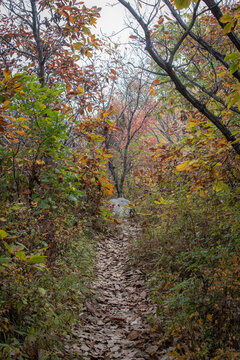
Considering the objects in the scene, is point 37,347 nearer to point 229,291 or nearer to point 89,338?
point 89,338

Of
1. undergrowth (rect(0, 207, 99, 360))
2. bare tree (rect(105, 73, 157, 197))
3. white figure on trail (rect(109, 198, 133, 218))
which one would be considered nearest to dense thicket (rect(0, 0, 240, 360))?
undergrowth (rect(0, 207, 99, 360))

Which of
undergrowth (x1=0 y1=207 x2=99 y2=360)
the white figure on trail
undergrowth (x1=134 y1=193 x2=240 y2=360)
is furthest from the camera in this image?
the white figure on trail

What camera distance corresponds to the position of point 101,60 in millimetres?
9742

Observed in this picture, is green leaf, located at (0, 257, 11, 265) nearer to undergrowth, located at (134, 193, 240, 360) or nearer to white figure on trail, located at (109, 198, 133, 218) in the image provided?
undergrowth, located at (134, 193, 240, 360)

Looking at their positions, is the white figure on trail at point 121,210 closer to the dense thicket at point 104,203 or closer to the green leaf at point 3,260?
the dense thicket at point 104,203

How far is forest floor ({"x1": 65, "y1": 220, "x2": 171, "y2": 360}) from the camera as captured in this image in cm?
265

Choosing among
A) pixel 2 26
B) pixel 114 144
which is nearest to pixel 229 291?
pixel 2 26

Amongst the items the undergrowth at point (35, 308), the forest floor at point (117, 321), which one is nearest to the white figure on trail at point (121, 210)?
the forest floor at point (117, 321)

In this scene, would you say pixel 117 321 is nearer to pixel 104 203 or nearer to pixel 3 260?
pixel 3 260

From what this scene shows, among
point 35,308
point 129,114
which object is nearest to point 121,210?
point 129,114

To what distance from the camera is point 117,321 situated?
133 inches

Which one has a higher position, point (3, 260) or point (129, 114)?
point (129, 114)

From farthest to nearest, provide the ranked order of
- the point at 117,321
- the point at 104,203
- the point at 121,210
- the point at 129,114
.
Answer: the point at 129,114 < the point at 121,210 < the point at 104,203 < the point at 117,321

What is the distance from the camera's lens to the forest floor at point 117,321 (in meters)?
2.65
